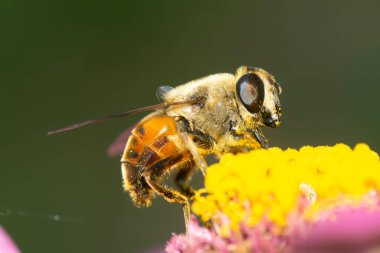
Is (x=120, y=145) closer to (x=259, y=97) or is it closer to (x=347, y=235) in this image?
(x=259, y=97)

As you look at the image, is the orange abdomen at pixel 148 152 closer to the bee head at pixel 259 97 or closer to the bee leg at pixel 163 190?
the bee leg at pixel 163 190

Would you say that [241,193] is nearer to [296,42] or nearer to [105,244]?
[105,244]

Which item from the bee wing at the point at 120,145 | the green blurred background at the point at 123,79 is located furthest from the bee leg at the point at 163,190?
the green blurred background at the point at 123,79

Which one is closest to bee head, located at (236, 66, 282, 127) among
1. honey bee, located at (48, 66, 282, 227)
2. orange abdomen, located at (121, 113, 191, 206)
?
honey bee, located at (48, 66, 282, 227)

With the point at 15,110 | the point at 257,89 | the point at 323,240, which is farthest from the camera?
the point at 15,110

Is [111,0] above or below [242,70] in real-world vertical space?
above

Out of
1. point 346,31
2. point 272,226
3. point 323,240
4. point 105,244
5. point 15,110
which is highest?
point 346,31

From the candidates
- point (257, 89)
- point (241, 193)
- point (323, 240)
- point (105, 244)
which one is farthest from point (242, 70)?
point (105, 244)

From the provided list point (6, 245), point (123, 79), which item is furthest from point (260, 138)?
point (123, 79)
